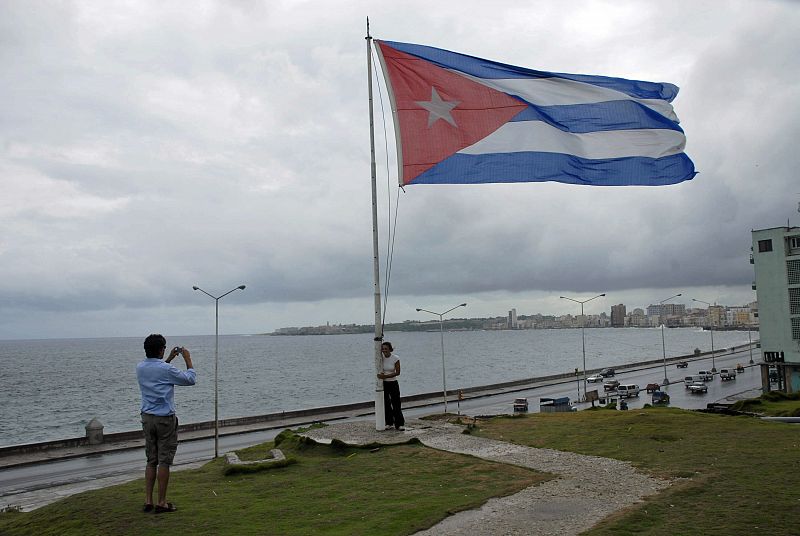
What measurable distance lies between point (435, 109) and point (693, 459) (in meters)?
8.04

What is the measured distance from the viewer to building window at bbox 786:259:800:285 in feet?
198

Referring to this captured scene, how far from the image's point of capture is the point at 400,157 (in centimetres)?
1266

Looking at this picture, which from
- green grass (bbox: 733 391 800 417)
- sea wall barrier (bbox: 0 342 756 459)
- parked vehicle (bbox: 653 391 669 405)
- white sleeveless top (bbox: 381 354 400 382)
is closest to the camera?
white sleeveless top (bbox: 381 354 400 382)

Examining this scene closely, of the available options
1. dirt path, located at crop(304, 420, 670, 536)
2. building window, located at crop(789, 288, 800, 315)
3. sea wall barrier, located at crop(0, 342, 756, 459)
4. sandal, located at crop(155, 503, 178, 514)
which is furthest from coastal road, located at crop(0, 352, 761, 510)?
dirt path, located at crop(304, 420, 670, 536)

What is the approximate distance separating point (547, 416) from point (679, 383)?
79.8 metres

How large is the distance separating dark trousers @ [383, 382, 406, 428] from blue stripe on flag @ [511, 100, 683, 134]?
6193 millimetres

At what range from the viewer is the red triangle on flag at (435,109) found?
41.9ft

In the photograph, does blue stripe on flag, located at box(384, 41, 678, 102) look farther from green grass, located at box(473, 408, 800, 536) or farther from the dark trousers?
green grass, located at box(473, 408, 800, 536)

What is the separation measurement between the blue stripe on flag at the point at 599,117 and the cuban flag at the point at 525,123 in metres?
0.02

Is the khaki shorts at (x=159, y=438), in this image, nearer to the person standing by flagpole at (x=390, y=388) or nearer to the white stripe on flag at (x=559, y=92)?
the person standing by flagpole at (x=390, y=388)

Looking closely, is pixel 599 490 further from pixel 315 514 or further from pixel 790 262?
pixel 790 262

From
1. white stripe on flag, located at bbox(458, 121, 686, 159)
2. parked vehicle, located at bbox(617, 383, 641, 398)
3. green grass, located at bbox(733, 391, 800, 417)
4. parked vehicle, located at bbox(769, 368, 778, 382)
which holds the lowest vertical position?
parked vehicle, located at bbox(617, 383, 641, 398)


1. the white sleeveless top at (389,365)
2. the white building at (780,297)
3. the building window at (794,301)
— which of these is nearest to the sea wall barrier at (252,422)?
the white building at (780,297)

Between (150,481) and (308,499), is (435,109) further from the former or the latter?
(150,481)
